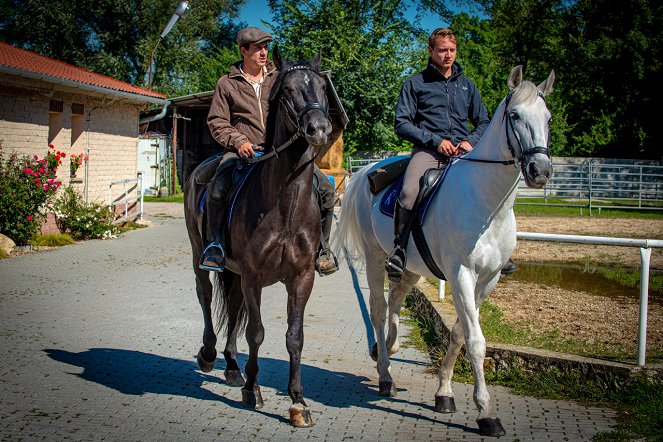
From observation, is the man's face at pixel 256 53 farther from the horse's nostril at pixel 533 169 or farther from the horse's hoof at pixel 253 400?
the horse's hoof at pixel 253 400

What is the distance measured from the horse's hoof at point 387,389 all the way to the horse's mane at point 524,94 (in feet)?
8.87

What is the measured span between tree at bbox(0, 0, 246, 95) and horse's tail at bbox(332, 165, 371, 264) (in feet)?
142

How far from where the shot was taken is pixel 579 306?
33.1 ft

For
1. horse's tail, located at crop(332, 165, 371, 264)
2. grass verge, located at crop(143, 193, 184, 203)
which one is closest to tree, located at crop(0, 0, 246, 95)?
grass verge, located at crop(143, 193, 184, 203)

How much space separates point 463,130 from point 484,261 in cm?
165

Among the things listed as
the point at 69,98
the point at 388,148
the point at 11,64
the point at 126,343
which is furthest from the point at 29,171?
the point at 388,148

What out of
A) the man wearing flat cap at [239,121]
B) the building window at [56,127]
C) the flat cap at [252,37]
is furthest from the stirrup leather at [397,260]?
the building window at [56,127]

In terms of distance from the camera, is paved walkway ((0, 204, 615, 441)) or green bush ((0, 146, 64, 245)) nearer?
paved walkway ((0, 204, 615, 441))

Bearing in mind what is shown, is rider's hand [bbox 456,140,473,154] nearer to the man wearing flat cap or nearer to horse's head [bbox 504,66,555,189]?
horse's head [bbox 504,66,555,189]

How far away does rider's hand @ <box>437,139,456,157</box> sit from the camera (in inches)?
250

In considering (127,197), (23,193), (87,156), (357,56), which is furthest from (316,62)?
(357,56)

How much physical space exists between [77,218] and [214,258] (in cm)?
1223

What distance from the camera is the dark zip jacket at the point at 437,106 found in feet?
22.0

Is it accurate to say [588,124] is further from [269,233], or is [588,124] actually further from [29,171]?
[269,233]
